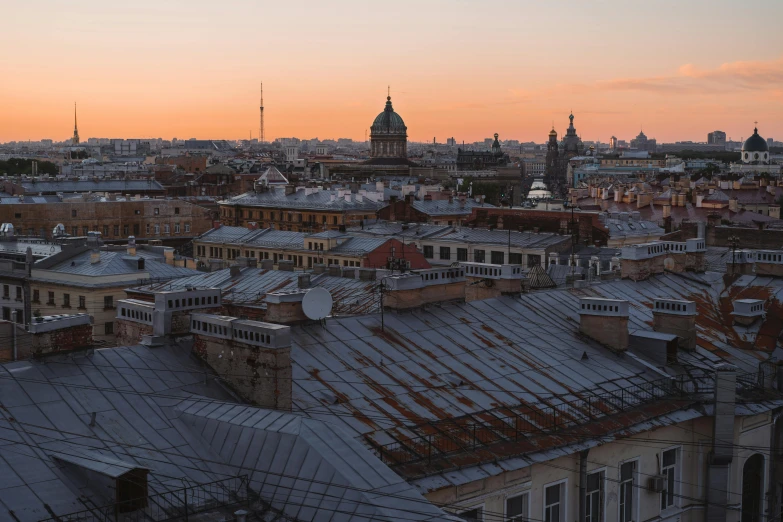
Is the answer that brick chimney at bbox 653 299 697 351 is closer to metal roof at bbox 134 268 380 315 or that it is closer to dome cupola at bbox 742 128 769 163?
metal roof at bbox 134 268 380 315

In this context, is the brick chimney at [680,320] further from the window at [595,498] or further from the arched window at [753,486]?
the window at [595,498]

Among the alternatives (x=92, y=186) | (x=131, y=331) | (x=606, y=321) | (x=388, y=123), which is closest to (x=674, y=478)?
(x=606, y=321)

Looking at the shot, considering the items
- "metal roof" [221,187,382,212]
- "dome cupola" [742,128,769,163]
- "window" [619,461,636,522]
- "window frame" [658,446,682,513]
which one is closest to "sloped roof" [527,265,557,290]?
"window frame" [658,446,682,513]

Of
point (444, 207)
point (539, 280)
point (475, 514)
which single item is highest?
point (539, 280)

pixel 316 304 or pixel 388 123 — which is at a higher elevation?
pixel 388 123

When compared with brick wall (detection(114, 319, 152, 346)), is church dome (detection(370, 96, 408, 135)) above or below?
above

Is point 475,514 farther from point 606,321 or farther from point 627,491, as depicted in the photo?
point 606,321

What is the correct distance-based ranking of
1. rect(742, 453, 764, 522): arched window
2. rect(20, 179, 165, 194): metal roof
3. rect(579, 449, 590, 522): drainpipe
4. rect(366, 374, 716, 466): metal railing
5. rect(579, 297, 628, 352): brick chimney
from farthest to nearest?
1. rect(20, 179, 165, 194): metal roof
2. rect(579, 297, 628, 352): brick chimney
3. rect(742, 453, 764, 522): arched window
4. rect(579, 449, 590, 522): drainpipe
5. rect(366, 374, 716, 466): metal railing

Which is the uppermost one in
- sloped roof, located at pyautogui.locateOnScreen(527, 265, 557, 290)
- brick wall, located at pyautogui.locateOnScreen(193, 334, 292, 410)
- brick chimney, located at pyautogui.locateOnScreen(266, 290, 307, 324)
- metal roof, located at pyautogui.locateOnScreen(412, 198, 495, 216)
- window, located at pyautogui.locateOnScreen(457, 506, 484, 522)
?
brick chimney, located at pyautogui.locateOnScreen(266, 290, 307, 324)
